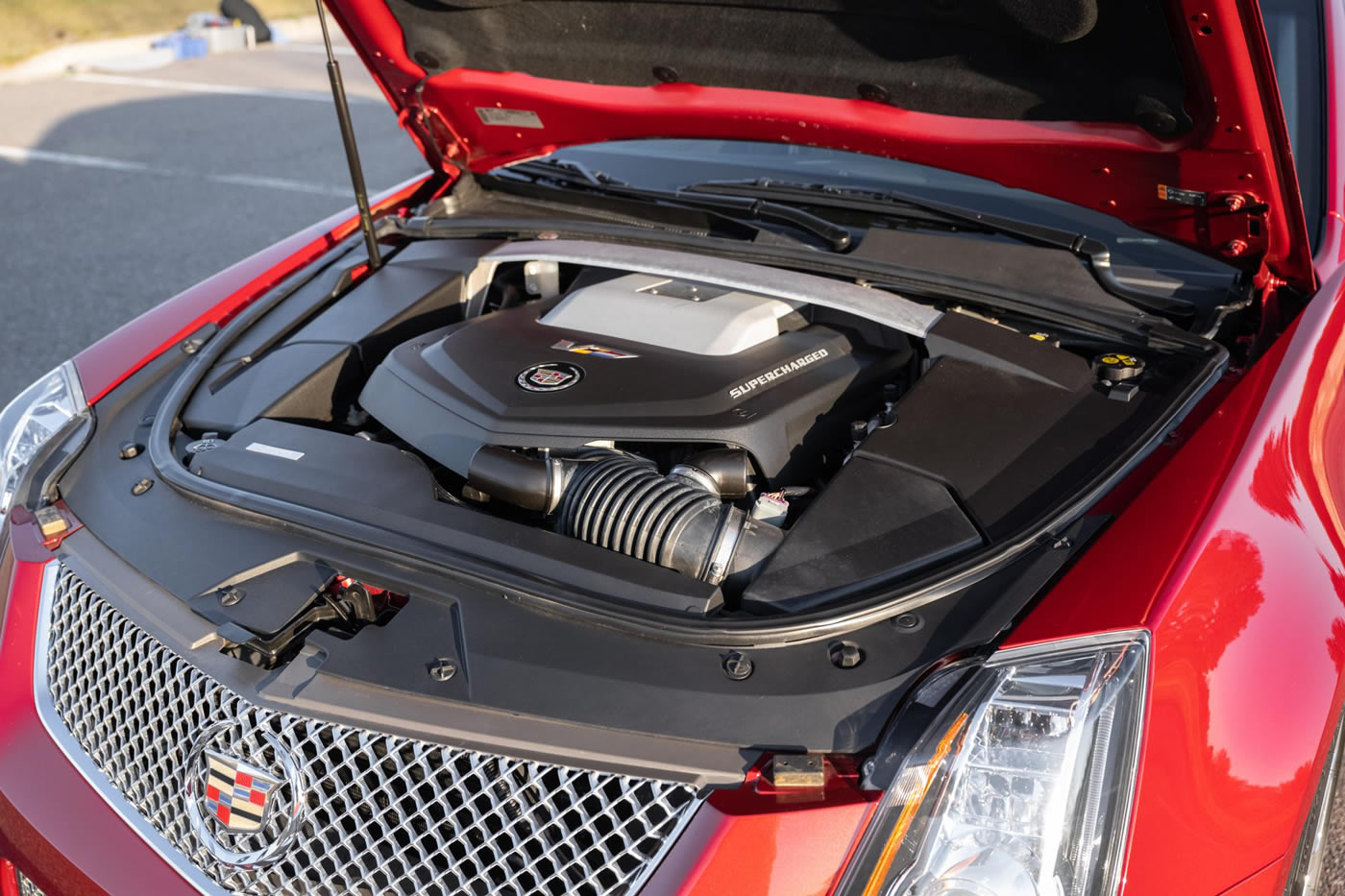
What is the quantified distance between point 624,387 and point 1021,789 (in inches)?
32.4

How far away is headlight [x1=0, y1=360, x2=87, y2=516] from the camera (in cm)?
195

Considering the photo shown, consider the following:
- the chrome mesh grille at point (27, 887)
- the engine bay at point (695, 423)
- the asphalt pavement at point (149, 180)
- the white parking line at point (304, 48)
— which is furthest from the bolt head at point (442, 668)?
the white parking line at point (304, 48)

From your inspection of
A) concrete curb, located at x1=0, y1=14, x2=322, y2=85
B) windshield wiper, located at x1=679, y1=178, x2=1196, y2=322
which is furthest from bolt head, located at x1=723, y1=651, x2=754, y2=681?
concrete curb, located at x1=0, y1=14, x2=322, y2=85

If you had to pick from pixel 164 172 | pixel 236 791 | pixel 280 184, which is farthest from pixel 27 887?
pixel 164 172

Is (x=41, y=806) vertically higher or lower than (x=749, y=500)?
lower

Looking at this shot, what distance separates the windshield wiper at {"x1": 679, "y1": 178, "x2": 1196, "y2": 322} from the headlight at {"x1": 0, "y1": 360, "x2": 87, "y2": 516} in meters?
1.18

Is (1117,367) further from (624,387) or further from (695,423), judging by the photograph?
(624,387)

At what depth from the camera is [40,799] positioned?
1572mm

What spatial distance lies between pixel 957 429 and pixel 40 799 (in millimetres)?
1348

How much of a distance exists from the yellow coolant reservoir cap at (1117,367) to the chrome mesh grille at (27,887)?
5.39 ft

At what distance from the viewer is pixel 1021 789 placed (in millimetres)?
1196

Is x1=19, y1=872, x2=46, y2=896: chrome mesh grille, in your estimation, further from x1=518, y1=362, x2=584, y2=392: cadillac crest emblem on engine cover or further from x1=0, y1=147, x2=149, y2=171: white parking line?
x1=0, y1=147, x2=149, y2=171: white parking line

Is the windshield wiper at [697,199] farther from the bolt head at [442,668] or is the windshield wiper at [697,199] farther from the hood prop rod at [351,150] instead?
the bolt head at [442,668]

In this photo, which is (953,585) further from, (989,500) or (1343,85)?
(1343,85)
